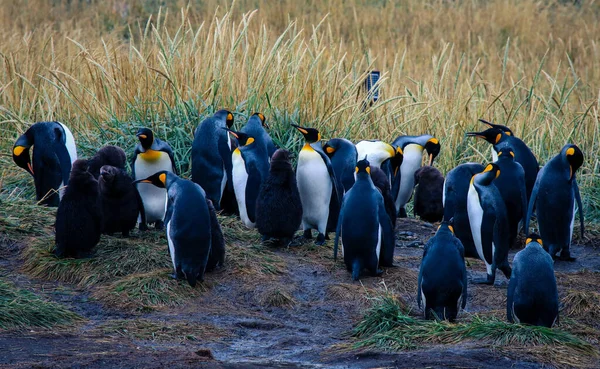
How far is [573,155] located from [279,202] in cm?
250

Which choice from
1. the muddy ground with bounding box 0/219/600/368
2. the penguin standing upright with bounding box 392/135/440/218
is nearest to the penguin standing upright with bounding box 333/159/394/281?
the muddy ground with bounding box 0/219/600/368

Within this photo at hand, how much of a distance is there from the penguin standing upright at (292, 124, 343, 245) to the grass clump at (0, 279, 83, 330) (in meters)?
2.67

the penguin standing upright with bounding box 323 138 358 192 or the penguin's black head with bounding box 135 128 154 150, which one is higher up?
the penguin's black head with bounding box 135 128 154 150

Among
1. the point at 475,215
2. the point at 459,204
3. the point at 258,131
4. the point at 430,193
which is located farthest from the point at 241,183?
the point at 475,215

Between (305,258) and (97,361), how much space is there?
2871mm

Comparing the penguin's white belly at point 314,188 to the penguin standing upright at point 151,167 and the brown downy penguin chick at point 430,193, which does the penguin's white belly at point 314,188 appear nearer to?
the penguin standing upright at point 151,167

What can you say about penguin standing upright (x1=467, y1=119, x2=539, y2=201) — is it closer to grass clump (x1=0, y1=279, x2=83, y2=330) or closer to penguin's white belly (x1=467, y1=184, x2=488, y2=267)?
penguin's white belly (x1=467, y1=184, x2=488, y2=267)

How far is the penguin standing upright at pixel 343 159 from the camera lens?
318 inches

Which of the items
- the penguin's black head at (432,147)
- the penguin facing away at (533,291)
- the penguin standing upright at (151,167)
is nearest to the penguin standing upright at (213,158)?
the penguin standing upright at (151,167)

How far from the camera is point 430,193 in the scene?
884 cm

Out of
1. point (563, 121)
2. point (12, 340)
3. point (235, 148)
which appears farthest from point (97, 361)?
point (563, 121)

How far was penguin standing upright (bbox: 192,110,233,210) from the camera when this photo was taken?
8133mm

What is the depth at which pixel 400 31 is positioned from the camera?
56.9 feet

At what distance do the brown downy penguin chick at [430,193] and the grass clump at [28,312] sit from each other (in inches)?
174
